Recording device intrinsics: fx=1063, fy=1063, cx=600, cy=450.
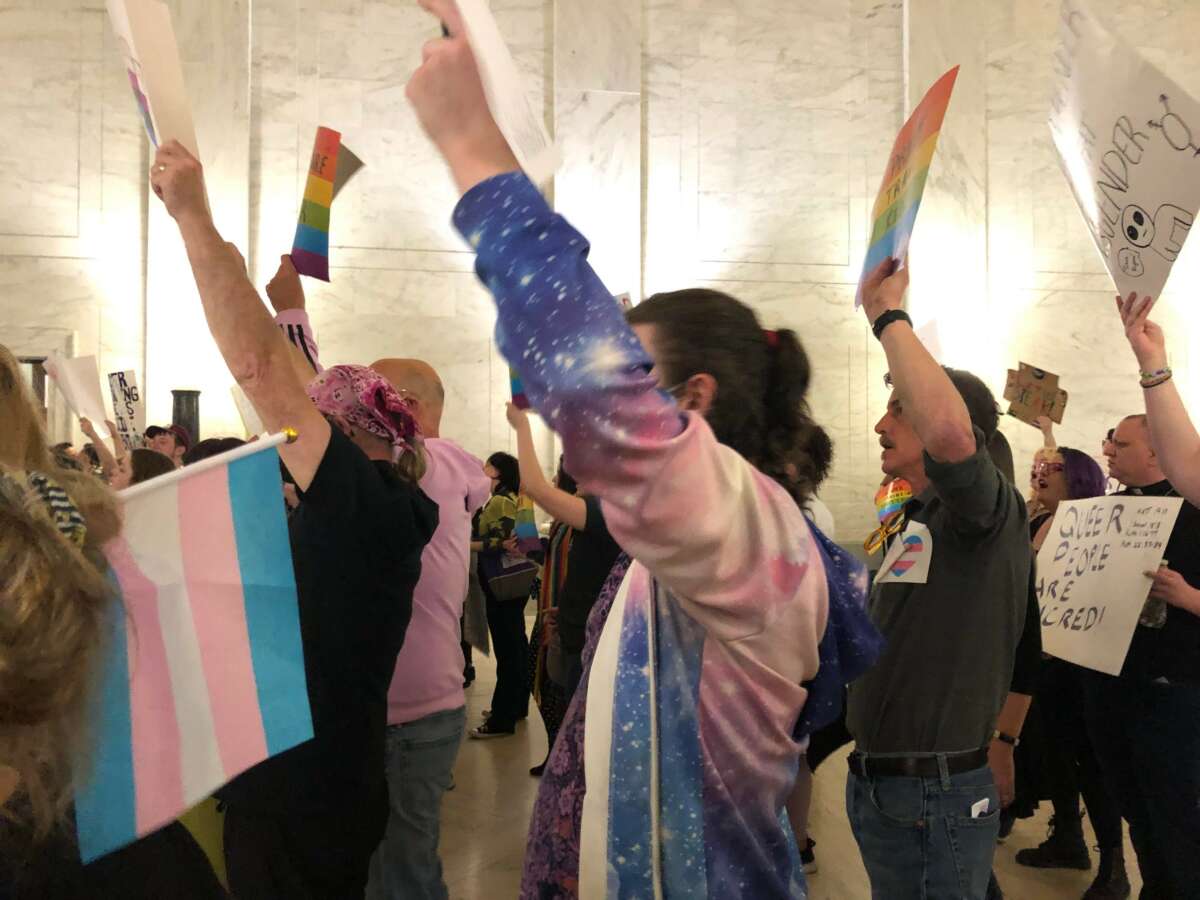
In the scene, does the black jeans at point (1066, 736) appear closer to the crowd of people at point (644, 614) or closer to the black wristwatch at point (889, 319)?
the crowd of people at point (644, 614)

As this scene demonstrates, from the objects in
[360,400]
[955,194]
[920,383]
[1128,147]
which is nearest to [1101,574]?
[1128,147]

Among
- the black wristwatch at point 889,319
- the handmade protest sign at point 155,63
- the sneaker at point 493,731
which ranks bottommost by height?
the sneaker at point 493,731

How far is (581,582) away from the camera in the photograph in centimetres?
446

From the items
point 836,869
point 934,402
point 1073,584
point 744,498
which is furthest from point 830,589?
point 836,869

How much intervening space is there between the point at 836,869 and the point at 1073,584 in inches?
73.5

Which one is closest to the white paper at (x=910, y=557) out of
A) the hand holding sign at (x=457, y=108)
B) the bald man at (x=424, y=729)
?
the bald man at (x=424, y=729)

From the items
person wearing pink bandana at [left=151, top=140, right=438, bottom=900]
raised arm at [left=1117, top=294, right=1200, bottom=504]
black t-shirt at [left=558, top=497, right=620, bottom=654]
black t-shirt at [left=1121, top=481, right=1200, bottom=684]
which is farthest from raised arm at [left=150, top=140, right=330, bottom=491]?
black t-shirt at [left=1121, top=481, right=1200, bottom=684]

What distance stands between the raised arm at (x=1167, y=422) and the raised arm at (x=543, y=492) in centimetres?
175

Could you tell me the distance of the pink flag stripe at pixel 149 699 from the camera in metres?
1.25

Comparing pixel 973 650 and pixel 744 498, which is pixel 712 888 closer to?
pixel 744 498

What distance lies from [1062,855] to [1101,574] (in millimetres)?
1989

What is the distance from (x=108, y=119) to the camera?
1040 cm

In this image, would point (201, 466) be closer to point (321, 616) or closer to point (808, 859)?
point (321, 616)

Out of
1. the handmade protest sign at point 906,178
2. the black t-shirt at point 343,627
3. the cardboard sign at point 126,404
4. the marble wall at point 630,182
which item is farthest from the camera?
the marble wall at point 630,182
